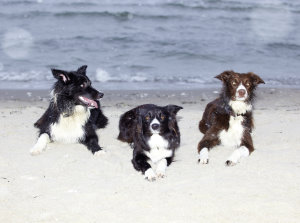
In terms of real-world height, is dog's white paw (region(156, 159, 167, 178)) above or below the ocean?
above

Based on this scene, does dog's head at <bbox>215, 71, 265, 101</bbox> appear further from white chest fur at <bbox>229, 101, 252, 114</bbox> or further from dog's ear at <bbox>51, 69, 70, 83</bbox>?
dog's ear at <bbox>51, 69, 70, 83</bbox>

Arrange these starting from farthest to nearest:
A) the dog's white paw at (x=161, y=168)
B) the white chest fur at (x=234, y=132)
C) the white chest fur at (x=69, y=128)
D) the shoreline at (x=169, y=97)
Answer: the shoreline at (x=169, y=97) → the white chest fur at (x=69, y=128) → the white chest fur at (x=234, y=132) → the dog's white paw at (x=161, y=168)

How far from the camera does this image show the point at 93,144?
7.43 meters

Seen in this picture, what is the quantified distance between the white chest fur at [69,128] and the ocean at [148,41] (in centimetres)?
534

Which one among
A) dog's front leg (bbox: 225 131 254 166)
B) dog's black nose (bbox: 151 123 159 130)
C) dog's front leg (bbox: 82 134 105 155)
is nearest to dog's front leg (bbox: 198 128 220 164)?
dog's front leg (bbox: 225 131 254 166)

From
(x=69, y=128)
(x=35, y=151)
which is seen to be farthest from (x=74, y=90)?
(x=35, y=151)

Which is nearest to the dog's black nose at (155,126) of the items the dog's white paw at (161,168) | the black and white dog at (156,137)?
the black and white dog at (156,137)

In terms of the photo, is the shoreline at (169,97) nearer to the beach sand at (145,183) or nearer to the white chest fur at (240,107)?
the beach sand at (145,183)

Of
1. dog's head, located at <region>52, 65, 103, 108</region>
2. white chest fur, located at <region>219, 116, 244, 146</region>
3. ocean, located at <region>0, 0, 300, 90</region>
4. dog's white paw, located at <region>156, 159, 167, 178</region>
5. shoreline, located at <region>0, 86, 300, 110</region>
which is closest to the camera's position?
dog's white paw, located at <region>156, 159, 167, 178</region>

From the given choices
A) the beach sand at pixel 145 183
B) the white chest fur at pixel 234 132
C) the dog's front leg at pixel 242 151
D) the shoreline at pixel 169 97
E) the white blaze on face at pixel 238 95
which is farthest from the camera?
the shoreline at pixel 169 97

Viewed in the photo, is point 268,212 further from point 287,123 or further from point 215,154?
point 287,123

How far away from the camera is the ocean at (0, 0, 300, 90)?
14531 millimetres

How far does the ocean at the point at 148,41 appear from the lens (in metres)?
14.5

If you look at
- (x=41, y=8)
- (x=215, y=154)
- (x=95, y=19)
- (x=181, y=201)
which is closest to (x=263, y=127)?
(x=215, y=154)
